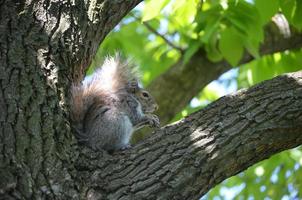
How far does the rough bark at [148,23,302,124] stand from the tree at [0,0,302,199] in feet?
5.52

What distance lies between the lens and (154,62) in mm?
5164

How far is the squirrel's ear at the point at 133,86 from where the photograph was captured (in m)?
3.50

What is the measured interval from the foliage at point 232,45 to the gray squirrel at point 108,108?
13cm

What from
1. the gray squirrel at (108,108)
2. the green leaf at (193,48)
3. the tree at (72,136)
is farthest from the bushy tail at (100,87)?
the green leaf at (193,48)

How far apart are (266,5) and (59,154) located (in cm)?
123

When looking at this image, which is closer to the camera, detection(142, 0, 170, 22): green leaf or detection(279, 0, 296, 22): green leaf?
detection(279, 0, 296, 22): green leaf

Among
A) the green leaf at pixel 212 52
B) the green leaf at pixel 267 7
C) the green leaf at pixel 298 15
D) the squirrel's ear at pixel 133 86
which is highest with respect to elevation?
the green leaf at pixel 212 52

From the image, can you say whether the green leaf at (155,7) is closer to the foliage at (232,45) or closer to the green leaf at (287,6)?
the foliage at (232,45)

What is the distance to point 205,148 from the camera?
2.39m

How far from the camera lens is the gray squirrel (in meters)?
2.72

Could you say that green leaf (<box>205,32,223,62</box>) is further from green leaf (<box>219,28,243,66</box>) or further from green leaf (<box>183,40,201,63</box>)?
green leaf (<box>219,28,243,66</box>)

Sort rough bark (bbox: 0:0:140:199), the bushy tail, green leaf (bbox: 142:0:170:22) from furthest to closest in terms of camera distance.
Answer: green leaf (bbox: 142:0:170:22) → the bushy tail → rough bark (bbox: 0:0:140:199)

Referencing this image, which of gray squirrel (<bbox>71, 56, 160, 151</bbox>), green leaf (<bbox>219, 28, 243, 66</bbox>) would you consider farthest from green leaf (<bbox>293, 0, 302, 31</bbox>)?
gray squirrel (<bbox>71, 56, 160, 151</bbox>)

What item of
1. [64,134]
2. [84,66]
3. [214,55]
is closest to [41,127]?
[64,134]
